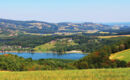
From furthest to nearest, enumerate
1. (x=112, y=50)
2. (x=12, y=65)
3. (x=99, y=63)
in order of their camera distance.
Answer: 1. (x=112, y=50)
2. (x=99, y=63)
3. (x=12, y=65)

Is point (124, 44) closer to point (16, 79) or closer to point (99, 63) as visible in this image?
point (99, 63)

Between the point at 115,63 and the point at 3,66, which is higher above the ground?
the point at 3,66

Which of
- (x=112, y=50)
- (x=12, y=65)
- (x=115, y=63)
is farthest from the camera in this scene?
(x=112, y=50)

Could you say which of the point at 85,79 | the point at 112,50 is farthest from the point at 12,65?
the point at 112,50

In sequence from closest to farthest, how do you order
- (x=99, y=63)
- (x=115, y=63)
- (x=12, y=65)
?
(x=12, y=65), (x=115, y=63), (x=99, y=63)

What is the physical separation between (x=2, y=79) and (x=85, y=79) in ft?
28.5

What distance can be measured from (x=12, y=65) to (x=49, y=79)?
115ft

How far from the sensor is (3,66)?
51.1 meters

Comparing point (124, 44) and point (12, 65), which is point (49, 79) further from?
point (124, 44)

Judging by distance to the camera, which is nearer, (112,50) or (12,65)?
(12,65)

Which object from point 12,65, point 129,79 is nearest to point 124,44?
point 12,65

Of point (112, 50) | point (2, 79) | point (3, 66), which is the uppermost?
point (2, 79)

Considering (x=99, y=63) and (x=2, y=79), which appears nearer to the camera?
(x=2, y=79)

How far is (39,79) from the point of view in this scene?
1803cm
